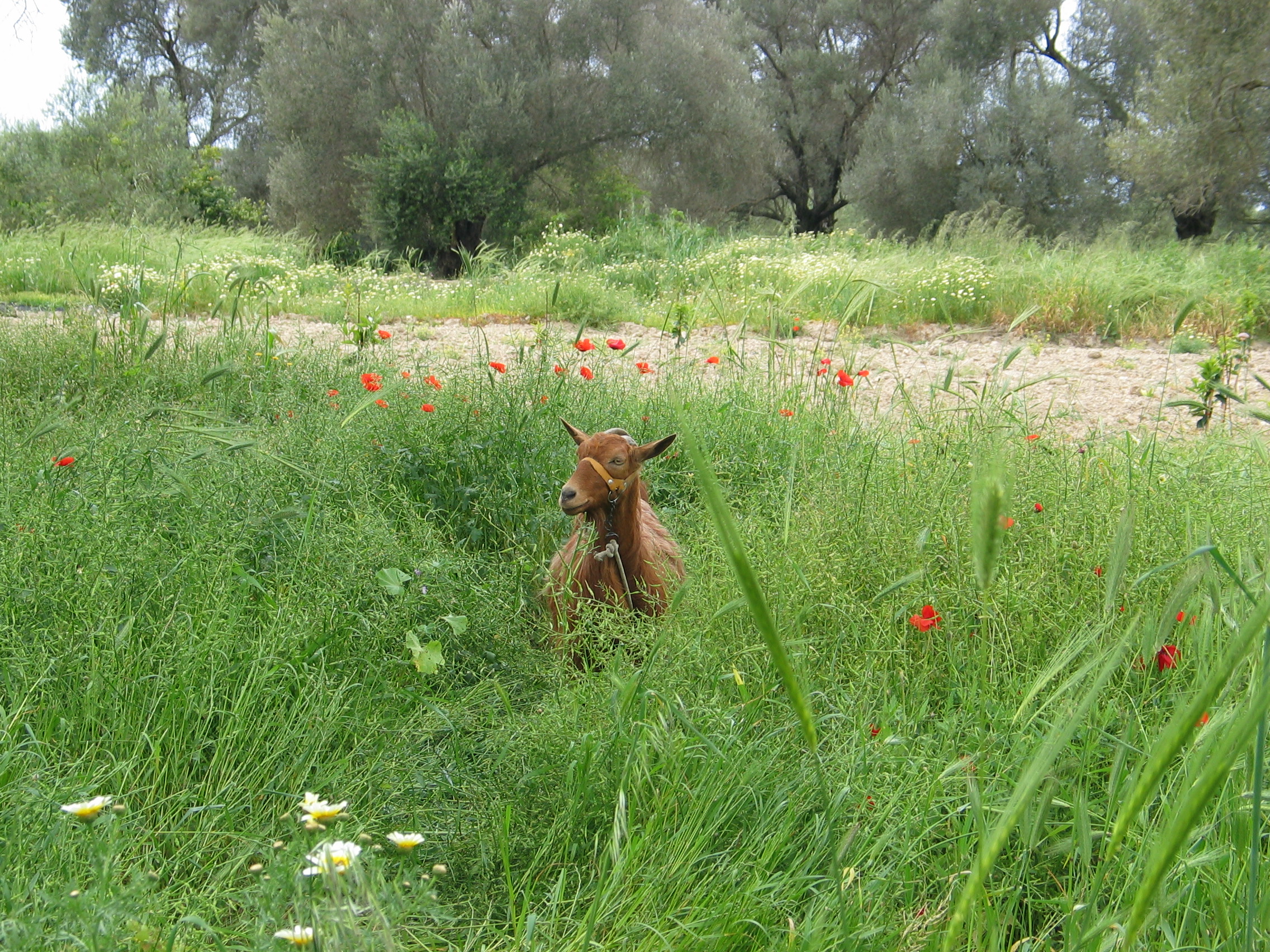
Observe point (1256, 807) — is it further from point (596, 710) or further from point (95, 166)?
point (95, 166)

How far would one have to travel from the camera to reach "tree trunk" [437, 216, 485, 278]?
17031mm

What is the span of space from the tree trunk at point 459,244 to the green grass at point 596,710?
46.4ft

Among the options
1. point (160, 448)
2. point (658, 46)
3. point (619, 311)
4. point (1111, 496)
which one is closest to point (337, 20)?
point (658, 46)

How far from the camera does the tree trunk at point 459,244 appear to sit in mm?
17031

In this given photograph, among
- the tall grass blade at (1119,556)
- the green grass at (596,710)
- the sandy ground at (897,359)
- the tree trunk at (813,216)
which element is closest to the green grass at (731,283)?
the sandy ground at (897,359)

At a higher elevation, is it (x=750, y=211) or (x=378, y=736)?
(x=750, y=211)

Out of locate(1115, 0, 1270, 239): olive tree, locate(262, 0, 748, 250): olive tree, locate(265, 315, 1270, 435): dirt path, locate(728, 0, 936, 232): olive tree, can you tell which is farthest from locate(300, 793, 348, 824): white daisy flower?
locate(728, 0, 936, 232): olive tree

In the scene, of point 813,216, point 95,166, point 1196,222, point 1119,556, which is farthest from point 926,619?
point 813,216

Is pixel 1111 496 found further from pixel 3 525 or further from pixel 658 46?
pixel 658 46

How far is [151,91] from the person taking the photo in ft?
83.8

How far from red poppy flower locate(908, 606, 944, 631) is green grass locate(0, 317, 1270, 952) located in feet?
0.23

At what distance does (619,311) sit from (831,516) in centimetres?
648

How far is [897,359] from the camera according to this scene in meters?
7.03

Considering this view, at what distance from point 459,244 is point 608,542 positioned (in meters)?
14.9
